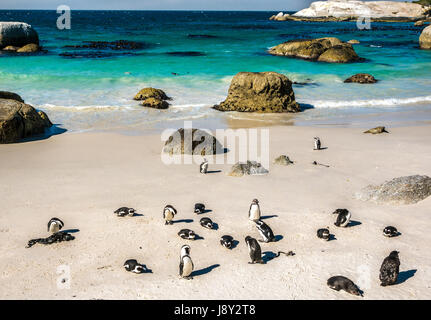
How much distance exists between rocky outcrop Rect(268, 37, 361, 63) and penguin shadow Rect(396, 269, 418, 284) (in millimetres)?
35227

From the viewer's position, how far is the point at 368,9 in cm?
15138

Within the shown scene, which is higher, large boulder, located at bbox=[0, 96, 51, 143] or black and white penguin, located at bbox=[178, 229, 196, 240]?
large boulder, located at bbox=[0, 96, 51, 143]

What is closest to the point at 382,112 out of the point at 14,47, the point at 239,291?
the point at 239,291

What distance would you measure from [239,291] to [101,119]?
584 inches

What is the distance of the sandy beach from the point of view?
24.1 ft

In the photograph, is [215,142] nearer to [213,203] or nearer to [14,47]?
[213,203]

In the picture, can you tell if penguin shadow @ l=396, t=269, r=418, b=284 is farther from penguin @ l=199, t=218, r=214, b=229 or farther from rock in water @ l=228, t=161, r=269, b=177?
rock in water @ l=228, t=161, r=269, b=177

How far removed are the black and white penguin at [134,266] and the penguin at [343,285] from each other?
320 centimetres

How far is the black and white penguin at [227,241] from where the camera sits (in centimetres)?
841

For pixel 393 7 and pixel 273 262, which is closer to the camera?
pixel 273 262

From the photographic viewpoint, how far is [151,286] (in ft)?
23.9

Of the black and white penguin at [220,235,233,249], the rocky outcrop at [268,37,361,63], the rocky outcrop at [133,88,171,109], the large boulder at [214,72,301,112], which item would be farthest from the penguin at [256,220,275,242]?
the rocky outcrop at [268,37,361,63]

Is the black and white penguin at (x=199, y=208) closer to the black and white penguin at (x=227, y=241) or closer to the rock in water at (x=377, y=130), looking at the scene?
the black and white penguin at (x=227, y=241)
